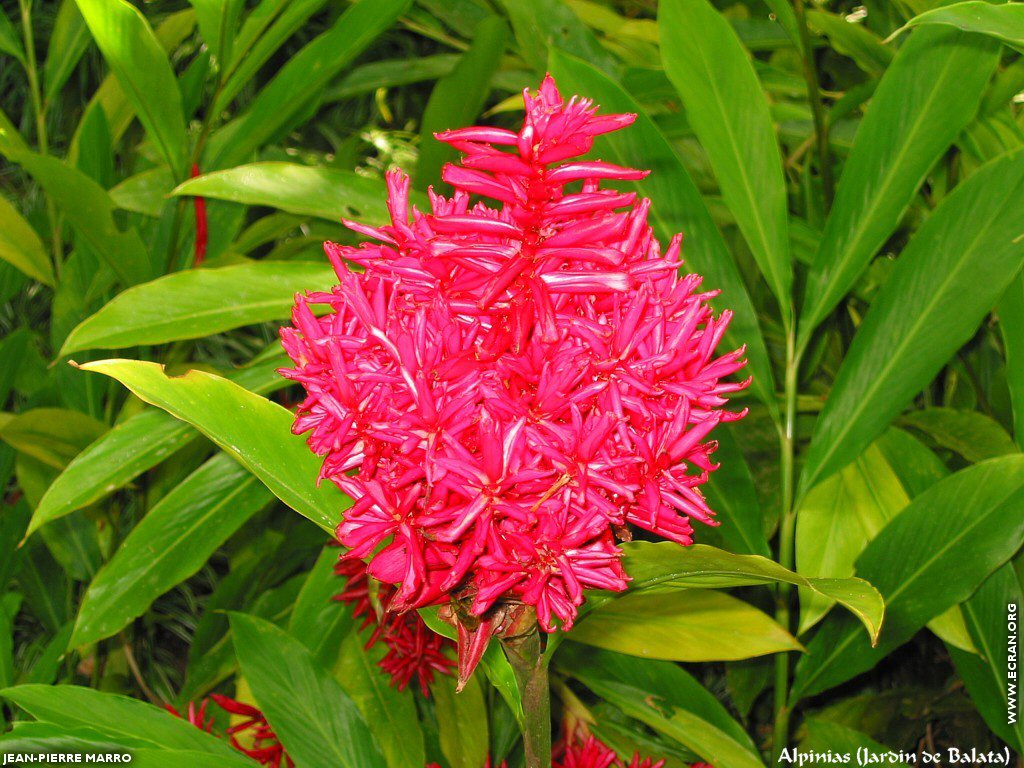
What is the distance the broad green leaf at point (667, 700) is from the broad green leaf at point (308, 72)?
51cm

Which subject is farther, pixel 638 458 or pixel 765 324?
pixel 765 324

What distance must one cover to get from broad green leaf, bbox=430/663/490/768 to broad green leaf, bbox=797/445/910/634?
251 millimetres

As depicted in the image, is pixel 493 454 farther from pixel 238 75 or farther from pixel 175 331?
pixel 238 75

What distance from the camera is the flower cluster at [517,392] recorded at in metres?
0.32

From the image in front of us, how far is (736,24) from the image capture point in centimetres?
108

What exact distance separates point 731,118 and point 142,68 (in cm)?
45

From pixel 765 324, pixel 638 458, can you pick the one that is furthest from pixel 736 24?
pixel 638 458

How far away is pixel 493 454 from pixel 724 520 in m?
0.40

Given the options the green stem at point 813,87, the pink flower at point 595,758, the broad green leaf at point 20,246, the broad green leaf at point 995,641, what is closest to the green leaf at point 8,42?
the broad green leaf at point 20,246

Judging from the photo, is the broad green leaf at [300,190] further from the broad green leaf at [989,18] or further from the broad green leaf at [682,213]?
the broad green leaf at [989,18]

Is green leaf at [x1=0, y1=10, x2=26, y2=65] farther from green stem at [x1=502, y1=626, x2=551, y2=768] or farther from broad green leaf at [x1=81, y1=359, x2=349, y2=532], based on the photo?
green stem at [x1=502, y1=626, x2=551, y2=768]

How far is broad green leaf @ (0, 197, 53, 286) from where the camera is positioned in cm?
91

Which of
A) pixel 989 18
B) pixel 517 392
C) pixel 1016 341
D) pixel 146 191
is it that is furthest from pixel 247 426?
pixel 146 191

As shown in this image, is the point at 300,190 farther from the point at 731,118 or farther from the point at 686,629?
the point at 686,629
